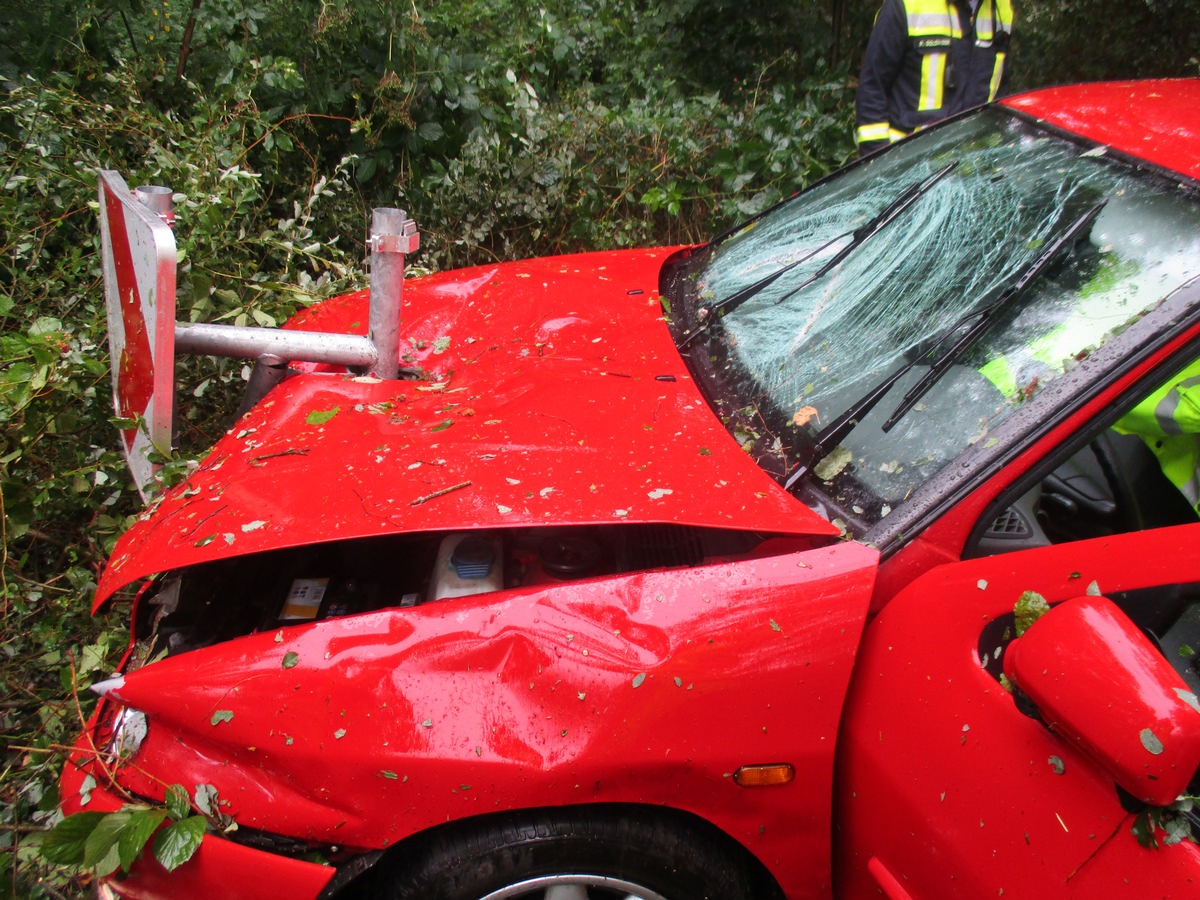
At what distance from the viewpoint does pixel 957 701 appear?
1457 millimetres

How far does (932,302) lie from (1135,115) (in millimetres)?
736

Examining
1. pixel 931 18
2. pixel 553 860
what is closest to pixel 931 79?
pixel 931 18

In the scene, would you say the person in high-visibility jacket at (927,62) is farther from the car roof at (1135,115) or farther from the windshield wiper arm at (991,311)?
the windshield wiper arm at (991,311)

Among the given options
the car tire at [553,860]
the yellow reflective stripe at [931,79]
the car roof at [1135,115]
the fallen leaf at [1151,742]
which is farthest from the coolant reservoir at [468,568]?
the yellow reflective stripe at [931,79]

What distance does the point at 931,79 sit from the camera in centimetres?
434

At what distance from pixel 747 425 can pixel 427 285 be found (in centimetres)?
141

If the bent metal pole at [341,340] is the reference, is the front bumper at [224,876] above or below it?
below

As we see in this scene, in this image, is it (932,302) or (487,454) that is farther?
(932,302)

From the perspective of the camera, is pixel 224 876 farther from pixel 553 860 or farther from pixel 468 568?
pixel 468 568

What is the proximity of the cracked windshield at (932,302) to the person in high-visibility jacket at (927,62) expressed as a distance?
2116 millimetres

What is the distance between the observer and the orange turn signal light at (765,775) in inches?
60.4

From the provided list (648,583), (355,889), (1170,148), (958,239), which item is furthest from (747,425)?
(355,889)

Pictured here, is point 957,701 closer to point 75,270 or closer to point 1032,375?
point 1032,375

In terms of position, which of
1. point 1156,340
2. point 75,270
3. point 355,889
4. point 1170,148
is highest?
point 1170,148
